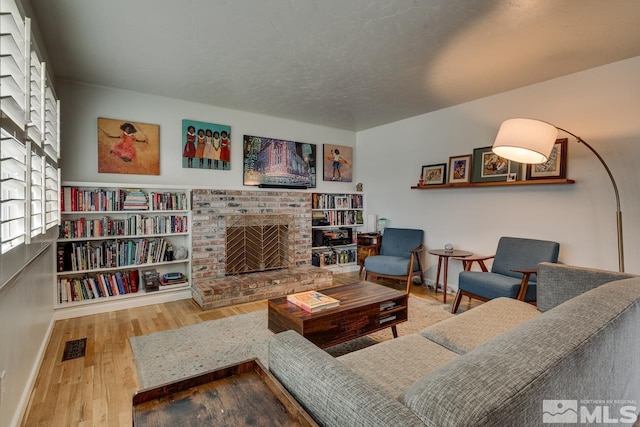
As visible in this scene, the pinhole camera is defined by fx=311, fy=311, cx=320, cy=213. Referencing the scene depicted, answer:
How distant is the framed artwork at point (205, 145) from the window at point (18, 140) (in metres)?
2.00

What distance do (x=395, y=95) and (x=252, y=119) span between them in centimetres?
203

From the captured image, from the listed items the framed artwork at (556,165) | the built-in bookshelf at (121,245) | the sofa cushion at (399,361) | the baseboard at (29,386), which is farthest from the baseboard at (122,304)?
the framed artwork at (556,165)

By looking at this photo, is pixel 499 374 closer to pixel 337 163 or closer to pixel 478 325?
pixel 478 325

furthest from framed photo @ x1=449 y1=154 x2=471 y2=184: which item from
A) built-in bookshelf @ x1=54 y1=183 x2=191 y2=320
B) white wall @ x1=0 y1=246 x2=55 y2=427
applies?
white wall @ x1=0 y1=246 x2=55 y2=427

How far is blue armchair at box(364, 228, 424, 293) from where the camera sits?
3.93 m

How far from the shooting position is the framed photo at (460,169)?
3924mm

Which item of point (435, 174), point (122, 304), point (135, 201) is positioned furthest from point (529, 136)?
point (122, 304)

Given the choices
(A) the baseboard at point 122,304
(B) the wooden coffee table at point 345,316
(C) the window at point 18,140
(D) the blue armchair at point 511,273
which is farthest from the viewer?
(A) the baseboard at point 122,304

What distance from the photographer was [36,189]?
201cm

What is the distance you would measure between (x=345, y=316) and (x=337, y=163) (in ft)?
11.6

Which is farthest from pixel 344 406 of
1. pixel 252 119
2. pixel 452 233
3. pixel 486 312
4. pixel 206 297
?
pixel 252 119

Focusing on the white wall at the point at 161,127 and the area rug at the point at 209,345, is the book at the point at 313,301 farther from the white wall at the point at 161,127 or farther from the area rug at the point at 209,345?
the white wall at the point at 161,127

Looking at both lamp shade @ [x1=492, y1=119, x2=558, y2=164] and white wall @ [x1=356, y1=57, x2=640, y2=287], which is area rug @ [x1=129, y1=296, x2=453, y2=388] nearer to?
white wall @ [x1=356, y1=57, x2=640, y2=287]

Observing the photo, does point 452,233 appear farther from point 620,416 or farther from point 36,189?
point 36,189
